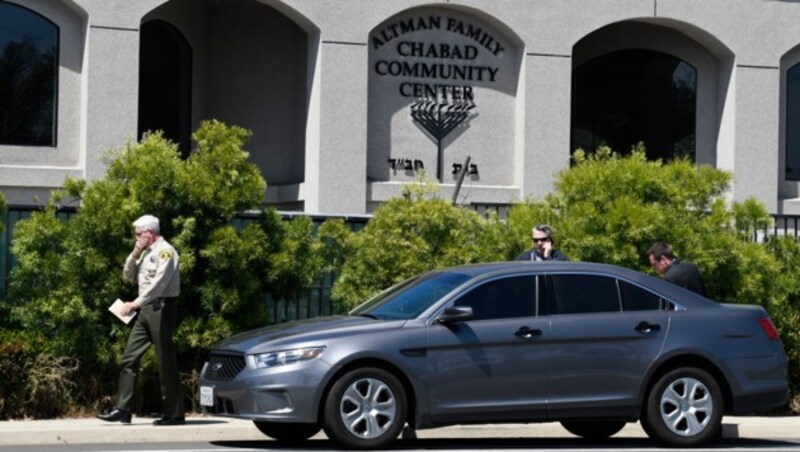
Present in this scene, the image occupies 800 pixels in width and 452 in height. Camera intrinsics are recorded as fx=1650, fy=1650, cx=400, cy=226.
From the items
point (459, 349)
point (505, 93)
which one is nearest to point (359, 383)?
point (459, 349)

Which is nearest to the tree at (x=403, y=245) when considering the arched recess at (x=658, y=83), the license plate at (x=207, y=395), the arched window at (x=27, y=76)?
the license plate at (x=207, y=395)

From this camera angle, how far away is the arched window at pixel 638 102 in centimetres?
2803

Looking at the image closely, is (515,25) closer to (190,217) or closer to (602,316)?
(190,217)

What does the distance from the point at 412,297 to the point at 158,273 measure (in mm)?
2357

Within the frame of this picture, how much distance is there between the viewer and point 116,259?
16094mm

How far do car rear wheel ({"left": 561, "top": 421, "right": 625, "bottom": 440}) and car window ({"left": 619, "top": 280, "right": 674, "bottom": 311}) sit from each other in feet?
4.33

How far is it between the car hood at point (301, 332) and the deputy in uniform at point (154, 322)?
118 centimetres

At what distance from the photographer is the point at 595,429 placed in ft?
48.0

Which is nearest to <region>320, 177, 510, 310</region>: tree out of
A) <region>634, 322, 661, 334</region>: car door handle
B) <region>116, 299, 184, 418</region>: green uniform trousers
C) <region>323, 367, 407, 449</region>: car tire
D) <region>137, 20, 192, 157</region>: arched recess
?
<region>116, 299, 184, 418</region>: green uniform trousers

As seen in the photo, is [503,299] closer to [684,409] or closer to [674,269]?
[684,409]

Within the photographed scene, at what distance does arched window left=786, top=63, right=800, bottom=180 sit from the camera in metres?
28.0

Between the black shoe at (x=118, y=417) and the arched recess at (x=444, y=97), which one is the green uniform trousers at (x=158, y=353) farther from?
the arched recess at (x=444, y=97)

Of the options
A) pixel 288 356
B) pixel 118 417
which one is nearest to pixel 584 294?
pixel 288 356

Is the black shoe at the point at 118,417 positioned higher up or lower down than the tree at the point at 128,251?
lower down
